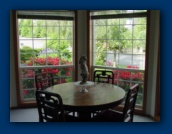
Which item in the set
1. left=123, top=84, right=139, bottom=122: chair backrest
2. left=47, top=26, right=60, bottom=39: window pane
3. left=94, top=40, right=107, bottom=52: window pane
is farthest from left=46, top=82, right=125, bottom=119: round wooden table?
left=47, top=26, right=60, bottom=39: window pane

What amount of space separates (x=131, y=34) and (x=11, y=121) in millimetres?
1452

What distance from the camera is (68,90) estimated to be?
2.19 meters

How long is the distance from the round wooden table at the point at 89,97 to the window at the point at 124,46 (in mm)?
172

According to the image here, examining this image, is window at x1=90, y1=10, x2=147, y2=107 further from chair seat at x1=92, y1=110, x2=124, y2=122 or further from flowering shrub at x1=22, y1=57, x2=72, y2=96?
flowering shrub at x1=22, y1=57, x2=72, y2=96

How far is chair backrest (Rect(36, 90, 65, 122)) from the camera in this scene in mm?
1651

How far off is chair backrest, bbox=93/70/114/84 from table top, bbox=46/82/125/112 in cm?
6

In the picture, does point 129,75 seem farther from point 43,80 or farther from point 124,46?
point 43,80

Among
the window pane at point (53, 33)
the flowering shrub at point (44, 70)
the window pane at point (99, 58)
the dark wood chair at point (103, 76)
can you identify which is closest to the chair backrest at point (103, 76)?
the dark wood chair at point (103, 76)

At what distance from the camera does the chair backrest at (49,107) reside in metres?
1.65

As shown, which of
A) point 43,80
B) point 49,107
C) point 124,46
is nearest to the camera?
point 49,107

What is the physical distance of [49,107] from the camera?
1700 mm

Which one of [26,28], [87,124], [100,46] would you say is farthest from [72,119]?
[26,28]

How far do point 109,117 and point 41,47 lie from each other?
1022 mm

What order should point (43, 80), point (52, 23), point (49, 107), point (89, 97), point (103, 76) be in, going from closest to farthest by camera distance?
point (49, 107), point (89, 97), point (52, 23), point (43, 80), point (103, 76)
